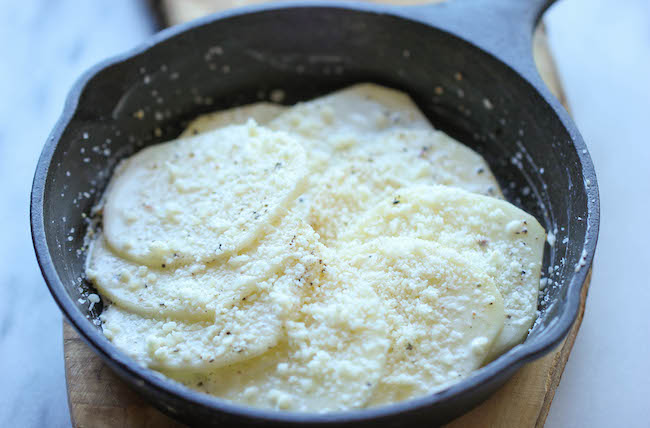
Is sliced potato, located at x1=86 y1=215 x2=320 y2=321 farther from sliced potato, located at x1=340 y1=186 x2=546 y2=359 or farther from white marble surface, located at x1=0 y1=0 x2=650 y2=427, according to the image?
white marble surface, located at x1=0 y1=0 x2=650 y2=427

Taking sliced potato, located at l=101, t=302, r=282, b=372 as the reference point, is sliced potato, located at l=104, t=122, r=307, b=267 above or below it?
A: above

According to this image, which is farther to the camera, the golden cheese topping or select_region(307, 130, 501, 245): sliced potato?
select_region(307, 130, 501, 245): sliced potato

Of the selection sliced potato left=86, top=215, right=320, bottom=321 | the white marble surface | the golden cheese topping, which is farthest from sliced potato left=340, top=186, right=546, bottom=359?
the white marble surface

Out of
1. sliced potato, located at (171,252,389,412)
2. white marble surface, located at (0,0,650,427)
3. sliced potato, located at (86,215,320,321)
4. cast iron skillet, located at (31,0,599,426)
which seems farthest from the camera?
white marble surface, located at (0,0,650,427)

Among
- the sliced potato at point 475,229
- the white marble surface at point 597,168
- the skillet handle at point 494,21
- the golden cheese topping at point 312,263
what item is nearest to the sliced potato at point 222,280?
the golden cheese topping at point 312,263

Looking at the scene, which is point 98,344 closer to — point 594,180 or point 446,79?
point 594,180

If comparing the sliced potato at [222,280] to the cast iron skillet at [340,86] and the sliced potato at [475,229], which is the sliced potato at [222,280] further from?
the sliced potato at [475,229]

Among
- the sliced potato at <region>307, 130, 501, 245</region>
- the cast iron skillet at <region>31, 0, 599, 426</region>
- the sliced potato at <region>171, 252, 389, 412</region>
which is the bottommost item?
the sliced potato at <region>171, 252, 389, 412</region>

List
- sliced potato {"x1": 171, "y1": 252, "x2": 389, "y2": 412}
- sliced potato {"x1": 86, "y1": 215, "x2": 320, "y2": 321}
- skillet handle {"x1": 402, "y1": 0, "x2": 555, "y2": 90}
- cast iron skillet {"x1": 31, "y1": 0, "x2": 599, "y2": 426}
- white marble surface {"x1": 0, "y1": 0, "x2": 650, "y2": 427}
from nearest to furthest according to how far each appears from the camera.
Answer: sliced potato {"x1": 171, "y1": 252, "x2": 389, "y2": 412}, sliced potato {"x1": 86, "y1": 215, "x2": 320, "y2": 321}, cast iron skillet {"x1": 31, "y1": 0, "x2": 599, "y2": 426}, white marble surface {"x1": 0, "y1": 0, "x2": 650, "y2": 427}, skillet handle {"x1": 402, "y1": 0, "x2": 555, "y2": 90}

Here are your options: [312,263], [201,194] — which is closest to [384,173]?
[312,263]
